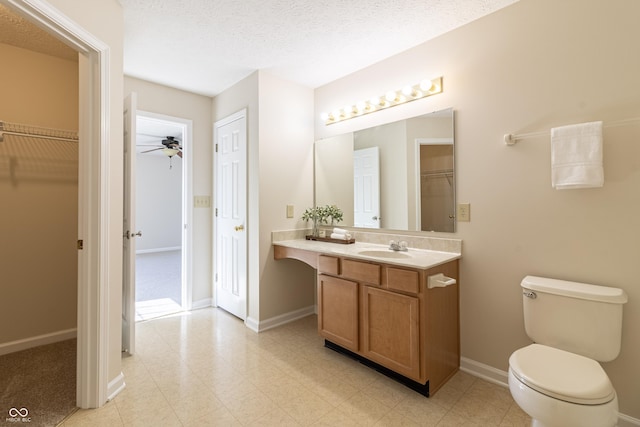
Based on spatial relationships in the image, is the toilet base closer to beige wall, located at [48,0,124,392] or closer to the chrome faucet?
the chrome faucet

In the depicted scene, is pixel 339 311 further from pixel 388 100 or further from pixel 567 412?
pixel 388 100

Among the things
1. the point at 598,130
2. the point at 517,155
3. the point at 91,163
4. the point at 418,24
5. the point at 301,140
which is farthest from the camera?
the point at 301,140

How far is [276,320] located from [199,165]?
195 centimetres

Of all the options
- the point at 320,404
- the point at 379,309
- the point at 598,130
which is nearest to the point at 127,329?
the point at 320,404

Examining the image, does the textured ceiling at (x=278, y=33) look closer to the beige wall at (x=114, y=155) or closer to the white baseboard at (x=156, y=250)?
the beige wall at (x=114, y=155)

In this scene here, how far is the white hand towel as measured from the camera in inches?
61.4

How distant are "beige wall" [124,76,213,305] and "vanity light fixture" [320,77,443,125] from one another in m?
1.44

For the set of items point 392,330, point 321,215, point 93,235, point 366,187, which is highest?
point 366,187

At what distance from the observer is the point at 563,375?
1.28 m

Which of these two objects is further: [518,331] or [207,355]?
[207,355]

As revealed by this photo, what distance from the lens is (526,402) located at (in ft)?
4.12

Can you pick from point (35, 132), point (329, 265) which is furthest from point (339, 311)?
point (35, 132)

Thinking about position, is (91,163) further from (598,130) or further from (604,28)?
(604,28)

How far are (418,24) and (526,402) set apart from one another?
7.58ft
